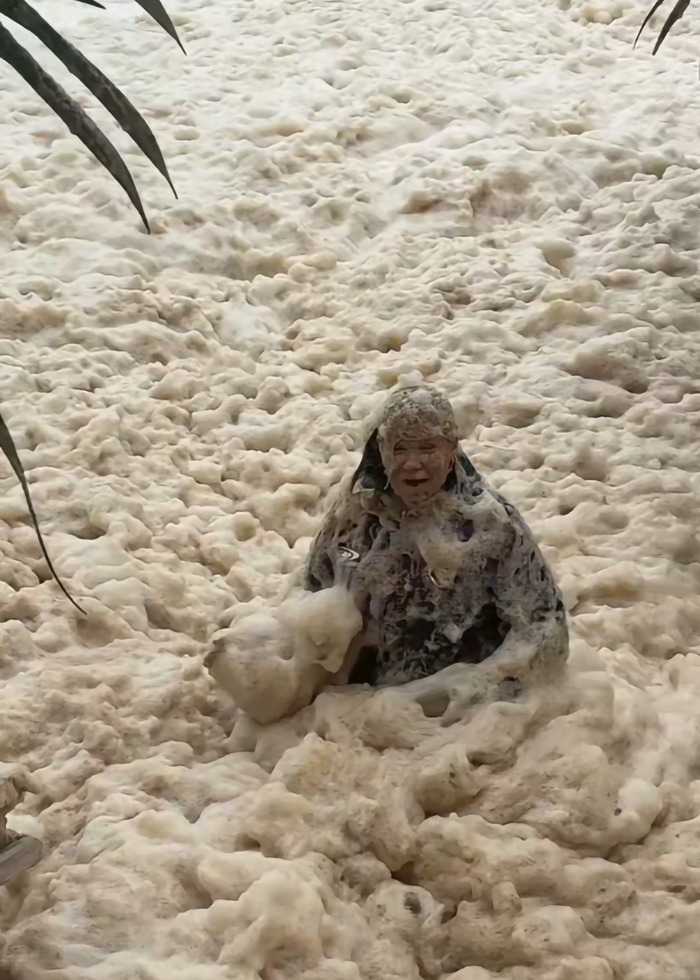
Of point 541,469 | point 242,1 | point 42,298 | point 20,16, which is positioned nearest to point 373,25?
point 242,1

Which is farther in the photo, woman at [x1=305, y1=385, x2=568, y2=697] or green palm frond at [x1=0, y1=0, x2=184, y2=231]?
woman at [x1=305, y1=385, x2=568, y2=697]

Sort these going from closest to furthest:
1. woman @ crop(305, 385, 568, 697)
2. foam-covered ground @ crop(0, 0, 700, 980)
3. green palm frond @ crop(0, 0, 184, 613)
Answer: green palm frond @ crop(0, 0, 184, 613), foam-covered ground @ crop(0, 0, 700, 980), woman @ crop(305, 385, 568, 697)

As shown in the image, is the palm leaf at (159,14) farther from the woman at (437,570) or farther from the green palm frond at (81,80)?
the woman at (437,570)

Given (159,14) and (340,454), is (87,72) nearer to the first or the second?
(159,14)

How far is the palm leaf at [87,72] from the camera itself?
2.62 feet

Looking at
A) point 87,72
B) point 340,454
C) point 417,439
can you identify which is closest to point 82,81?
point 87,72

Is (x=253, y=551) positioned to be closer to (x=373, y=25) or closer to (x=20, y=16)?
(x=20, y=16)

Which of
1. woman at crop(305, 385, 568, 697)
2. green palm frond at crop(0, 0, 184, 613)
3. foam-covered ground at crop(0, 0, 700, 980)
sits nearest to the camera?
green palm frond at crop(0, 0, 184, 613)

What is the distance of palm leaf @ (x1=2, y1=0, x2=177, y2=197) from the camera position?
80cm

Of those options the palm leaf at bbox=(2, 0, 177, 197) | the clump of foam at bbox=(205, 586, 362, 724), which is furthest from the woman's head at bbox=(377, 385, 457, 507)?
the palm leaf at bbox=(2, 0, 177, 197)

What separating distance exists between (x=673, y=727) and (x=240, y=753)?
532 mm

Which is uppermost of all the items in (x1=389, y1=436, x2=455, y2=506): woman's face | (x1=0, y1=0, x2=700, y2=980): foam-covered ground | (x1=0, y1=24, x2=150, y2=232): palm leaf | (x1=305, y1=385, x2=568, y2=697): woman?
(x1=0, y1=24, x2=150, y2=232): palm leaf

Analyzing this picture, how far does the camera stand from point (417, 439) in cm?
120

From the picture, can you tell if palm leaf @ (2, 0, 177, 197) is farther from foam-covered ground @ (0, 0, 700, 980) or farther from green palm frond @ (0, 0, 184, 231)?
foam-covered ground @ (0, 0, 700, 980)
